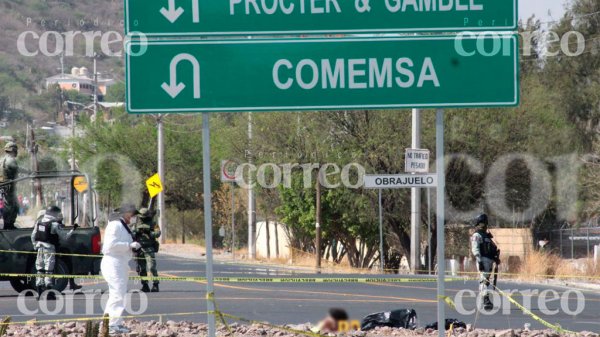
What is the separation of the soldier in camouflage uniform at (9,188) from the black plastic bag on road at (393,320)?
24.9 ft

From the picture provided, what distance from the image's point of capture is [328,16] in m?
9.74

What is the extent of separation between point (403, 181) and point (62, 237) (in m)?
8.44

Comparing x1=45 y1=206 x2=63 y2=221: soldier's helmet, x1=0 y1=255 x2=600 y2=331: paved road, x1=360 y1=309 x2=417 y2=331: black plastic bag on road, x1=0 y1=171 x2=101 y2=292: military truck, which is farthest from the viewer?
x1=0 y1=171 x2=101 y2=292: military truck

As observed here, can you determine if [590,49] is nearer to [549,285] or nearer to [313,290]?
[549,285]

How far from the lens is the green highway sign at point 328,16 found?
9.73m

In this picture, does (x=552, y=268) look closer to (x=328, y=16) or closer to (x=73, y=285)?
(x=73, y=285)

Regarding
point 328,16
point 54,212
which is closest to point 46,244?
point 54,212

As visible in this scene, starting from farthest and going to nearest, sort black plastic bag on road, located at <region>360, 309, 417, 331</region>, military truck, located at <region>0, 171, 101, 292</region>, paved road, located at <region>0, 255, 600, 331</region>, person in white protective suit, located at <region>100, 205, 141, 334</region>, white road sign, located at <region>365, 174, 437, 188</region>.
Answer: white road sign, located at <region>365, 174, 437, 188</region> < military truck, located at <region>0, 171, 101, 292</region> < paved road, located at <region>0, 255, 600, 331</region> < black plastic bag on road, located at <region>360, 309, 417, 331</region> < person in white protective suit, located at <region>100, 205, 141, 334</region>

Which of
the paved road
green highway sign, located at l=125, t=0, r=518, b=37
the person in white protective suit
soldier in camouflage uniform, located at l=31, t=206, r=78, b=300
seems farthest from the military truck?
green highway sign, located at l=125, t=0, r=518, b=37

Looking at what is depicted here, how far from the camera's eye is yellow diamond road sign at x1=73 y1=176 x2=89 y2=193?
791 inches

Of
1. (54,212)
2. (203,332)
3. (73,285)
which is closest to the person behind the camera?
(203,332)

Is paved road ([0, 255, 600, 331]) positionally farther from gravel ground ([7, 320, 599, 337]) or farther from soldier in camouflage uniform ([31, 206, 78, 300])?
gravel ground ([7, 320, 599, 337])

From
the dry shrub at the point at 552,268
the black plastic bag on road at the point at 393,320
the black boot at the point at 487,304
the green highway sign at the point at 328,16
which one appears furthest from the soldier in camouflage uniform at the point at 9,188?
the dry shrub at the point at 552,268

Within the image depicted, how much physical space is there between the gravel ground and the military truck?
19.0ft
